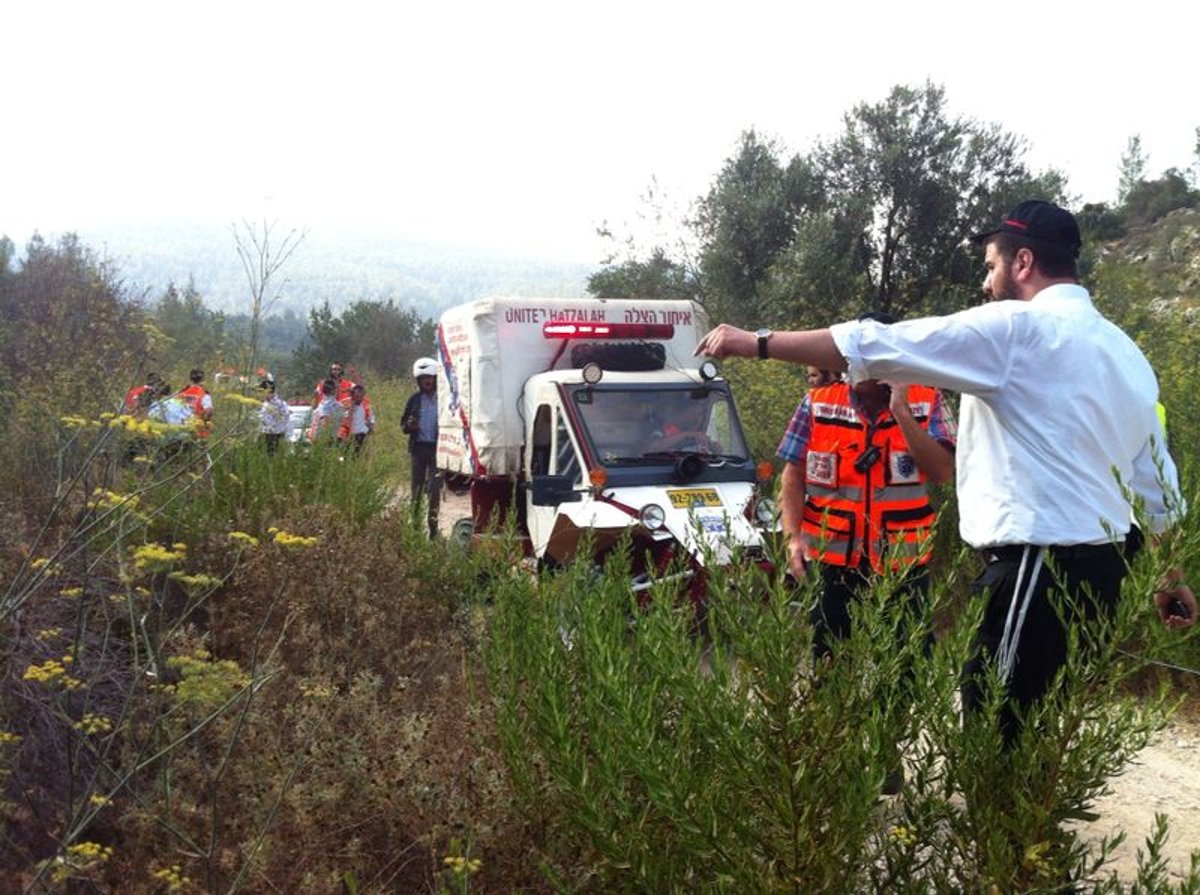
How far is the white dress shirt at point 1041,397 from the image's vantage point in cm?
268

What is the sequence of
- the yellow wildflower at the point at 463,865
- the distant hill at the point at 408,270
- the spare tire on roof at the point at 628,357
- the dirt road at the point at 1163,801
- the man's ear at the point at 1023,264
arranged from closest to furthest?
the yellow wildflower at the point at 463,865 < the man's ear at the point at 1023,264 < the dirt road at the point at 1163,801 < the spare tire on roof at the point at 628,357 < the distant hill at the point at 408,270

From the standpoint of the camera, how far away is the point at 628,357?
848 centimetres

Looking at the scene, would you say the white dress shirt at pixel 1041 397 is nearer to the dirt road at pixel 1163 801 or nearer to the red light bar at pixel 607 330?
the dirt road at pixel 1163 801

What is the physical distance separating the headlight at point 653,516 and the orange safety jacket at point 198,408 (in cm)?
261

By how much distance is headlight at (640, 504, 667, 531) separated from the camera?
6.59 metres

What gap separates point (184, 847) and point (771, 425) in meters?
8.40

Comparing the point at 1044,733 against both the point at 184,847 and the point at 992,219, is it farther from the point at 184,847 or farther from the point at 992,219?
the point at 992,219

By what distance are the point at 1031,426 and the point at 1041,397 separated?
0.25 feet

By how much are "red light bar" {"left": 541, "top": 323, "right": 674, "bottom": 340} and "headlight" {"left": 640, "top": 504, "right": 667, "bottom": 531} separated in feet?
8.29

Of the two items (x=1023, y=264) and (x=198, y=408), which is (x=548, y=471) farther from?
(x=1023, y=264)

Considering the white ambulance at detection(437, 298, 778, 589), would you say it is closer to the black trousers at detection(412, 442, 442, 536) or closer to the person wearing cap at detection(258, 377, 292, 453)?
the black trousers at detection(412, 442, 442, 536)

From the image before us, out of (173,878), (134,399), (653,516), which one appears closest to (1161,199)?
(653,516)

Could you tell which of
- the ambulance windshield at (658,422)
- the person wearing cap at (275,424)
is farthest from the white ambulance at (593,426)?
the person wearing cap at (275,424)

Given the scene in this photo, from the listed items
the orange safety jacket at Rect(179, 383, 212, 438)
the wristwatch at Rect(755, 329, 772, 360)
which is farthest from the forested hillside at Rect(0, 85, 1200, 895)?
the wristwatch at Rect(755, 329, 772, 360)
